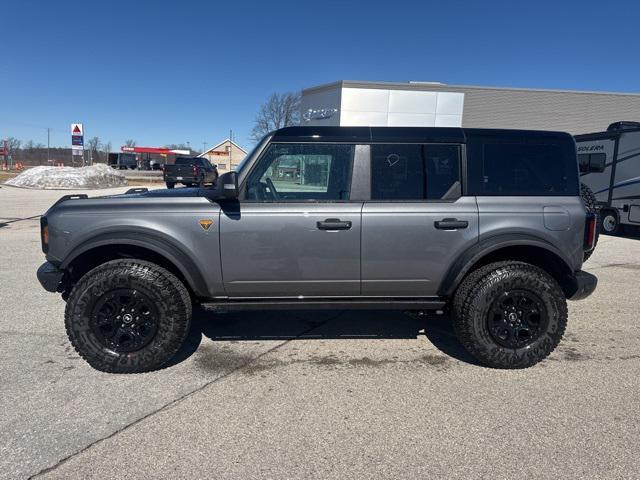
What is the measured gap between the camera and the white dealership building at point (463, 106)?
1045 inches

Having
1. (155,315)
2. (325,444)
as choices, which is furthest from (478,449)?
(155,315)

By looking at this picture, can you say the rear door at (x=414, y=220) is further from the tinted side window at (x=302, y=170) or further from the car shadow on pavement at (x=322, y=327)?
the car shadow on pavement at (x=322, y=327)

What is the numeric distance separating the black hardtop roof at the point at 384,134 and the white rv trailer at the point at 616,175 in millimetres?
8286

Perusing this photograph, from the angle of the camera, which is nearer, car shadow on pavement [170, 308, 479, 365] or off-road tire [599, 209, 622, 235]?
car shadow on pavement [170, 308, 479, 365]

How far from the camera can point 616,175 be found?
436 inches

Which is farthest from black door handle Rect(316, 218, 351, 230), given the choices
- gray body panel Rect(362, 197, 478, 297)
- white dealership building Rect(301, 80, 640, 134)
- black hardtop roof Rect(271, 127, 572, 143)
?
white dealership building Rect(301, 80, 640, 134)

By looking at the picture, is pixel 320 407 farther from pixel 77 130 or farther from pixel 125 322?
pixel 77 130

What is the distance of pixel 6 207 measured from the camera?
14727 millimetres

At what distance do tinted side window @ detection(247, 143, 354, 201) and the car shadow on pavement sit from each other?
143 cm

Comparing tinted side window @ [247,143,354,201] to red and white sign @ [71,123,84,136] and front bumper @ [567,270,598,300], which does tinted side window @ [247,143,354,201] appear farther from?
red and white sign @ [71,123,84,136]

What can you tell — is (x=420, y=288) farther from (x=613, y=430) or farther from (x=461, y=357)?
(x=613, y=430)

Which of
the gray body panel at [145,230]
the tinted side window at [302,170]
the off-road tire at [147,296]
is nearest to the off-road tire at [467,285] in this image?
the tinted side window at [302,170]

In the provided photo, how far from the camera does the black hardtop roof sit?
3.56 meters

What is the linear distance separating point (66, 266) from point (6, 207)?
1443 cm
